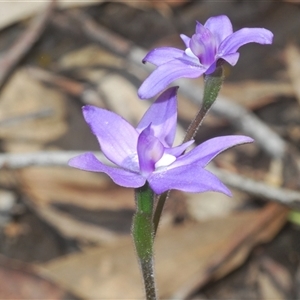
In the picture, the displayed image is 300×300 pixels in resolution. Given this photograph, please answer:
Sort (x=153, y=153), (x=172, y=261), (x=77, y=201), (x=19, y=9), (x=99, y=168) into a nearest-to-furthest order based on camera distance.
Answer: (x=99, y=168)
(x=153, y=153)
(x=172, y=261)
(x=77, y=201)
(x=19, y=9)

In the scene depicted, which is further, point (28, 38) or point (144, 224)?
point (28, 38)

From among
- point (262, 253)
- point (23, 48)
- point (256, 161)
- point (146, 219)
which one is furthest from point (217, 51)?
point (23, 48)

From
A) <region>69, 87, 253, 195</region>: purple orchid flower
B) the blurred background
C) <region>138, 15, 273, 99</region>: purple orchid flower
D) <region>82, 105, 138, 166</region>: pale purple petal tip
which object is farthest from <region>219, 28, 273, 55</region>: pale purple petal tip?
the blurred background

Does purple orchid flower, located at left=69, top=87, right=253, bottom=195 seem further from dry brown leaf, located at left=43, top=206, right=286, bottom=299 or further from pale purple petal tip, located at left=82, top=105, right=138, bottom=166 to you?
dry brown leaf, located at left=43, top=206, right=286, bottom=299

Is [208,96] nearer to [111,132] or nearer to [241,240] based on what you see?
[111,132]

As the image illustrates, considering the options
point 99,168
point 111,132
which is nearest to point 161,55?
point 111,132

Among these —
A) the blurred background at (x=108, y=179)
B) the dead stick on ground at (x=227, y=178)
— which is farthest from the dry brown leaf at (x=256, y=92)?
the dead stick on ground at (x=227, y=178)

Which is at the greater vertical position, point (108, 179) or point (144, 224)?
point (144, 224)
